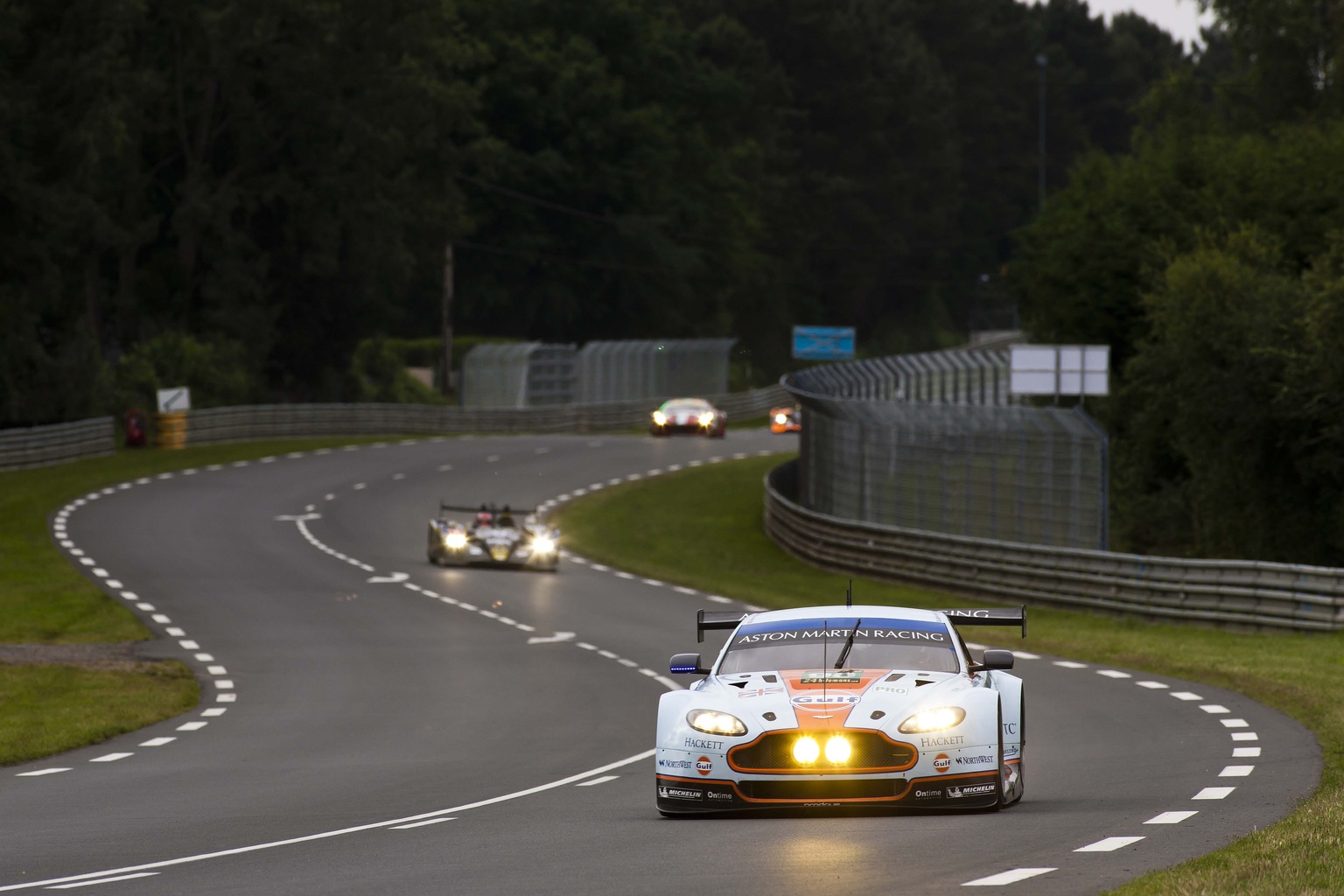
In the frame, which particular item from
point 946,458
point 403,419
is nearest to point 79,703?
point 946,458

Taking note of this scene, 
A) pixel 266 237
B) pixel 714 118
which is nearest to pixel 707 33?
pixel 714 118

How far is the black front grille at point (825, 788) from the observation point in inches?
461

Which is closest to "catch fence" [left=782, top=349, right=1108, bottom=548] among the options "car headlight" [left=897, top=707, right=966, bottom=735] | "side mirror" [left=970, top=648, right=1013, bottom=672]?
"side mirror" [left=970, top=648, right=1013, bottom=672]

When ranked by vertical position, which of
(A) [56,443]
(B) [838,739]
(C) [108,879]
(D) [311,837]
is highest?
(B) [838,739]

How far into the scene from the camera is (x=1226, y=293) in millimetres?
40312

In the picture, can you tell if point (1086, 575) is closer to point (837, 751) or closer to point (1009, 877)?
point (837, 751)

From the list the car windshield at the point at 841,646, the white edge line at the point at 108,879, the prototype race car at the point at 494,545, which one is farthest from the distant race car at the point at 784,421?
the white edge line at the point at 108,879

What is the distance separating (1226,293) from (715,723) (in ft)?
100

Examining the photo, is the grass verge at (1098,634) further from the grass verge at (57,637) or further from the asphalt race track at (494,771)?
the grass verge at (57,637)

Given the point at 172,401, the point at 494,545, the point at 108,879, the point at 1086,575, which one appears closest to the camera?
the point at 108,879

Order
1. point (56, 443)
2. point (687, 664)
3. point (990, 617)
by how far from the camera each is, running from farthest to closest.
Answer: point (56, 443) < point (990, 617) < point (687, 664)

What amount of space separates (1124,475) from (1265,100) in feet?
69.4

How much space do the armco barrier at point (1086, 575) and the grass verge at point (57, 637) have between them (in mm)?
13336

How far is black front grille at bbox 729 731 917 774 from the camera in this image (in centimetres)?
1166
